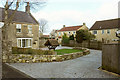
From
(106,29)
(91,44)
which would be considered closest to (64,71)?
(91,44)

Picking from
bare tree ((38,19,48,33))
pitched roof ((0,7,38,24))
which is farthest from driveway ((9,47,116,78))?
bare tree ((38,19,48,33))

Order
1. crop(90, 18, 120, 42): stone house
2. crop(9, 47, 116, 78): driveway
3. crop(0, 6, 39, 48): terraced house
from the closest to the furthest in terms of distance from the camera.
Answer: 1. crop(9, 47, 116, 78): driveway
2. crop(0, 6, 39, 48): terraced house
3. crop(90, 18, 120, 42): stone house

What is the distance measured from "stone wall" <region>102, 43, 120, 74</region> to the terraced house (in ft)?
54.2

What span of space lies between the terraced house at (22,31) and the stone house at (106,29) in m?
19.7

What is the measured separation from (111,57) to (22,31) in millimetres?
18371

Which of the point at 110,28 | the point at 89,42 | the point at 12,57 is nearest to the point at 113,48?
the point at 12,57

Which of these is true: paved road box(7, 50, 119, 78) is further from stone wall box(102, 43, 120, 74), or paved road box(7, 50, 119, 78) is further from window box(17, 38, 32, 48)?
window box(17, 38, 32, 48)

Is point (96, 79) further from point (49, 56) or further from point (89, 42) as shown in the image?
point (89, 42)

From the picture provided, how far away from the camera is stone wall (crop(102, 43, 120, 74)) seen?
18.4ft

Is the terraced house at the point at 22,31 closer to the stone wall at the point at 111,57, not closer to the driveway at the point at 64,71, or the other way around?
the driveway at the point at 64,71

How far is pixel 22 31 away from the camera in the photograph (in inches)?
808

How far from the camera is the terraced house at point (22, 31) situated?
759 inches

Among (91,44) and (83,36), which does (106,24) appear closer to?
(83,36)

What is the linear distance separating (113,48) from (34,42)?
18.4 metres
